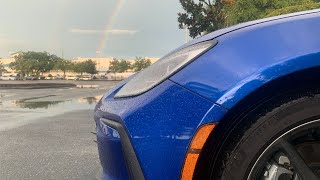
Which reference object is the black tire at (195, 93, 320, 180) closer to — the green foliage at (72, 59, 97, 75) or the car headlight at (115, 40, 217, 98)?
the car headlight at (115, 40, 217, 98)

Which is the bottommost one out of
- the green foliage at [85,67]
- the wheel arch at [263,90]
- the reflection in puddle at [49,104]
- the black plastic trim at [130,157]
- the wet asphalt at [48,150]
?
the reflection in puddle at [49,104]

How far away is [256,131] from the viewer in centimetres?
186

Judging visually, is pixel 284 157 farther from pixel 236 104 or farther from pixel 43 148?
pixel 43 148

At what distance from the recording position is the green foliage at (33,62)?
317ft

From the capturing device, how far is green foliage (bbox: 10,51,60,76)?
96.6m

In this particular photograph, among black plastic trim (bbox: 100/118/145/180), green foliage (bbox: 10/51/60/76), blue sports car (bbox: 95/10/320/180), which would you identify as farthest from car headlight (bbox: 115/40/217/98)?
green foliage (bbox: 10/51/60/76)

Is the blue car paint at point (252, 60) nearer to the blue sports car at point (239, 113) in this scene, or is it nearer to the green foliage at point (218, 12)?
the blue sports car at point (239, 113)

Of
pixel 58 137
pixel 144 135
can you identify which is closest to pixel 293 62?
pixel 144 135

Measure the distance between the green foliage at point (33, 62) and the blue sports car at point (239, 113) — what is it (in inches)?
3863

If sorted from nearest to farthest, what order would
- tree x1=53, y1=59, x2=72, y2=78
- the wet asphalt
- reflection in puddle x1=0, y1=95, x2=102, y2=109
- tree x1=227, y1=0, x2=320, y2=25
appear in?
the wet asphalt
reflection in puddle x1=0, y1=95, x2=102, y2=109
tree x1=227, y1=0, x2=320, y2=25
tree x1=53, y1=59, x2=72, y2=78

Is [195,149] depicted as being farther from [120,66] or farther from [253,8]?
[120,66]

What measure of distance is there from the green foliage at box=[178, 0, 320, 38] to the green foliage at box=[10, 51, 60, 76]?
57.1m

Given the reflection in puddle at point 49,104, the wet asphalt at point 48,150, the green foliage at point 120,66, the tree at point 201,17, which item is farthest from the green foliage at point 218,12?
the green foliage at point 120,66

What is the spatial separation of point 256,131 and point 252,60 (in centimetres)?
31
